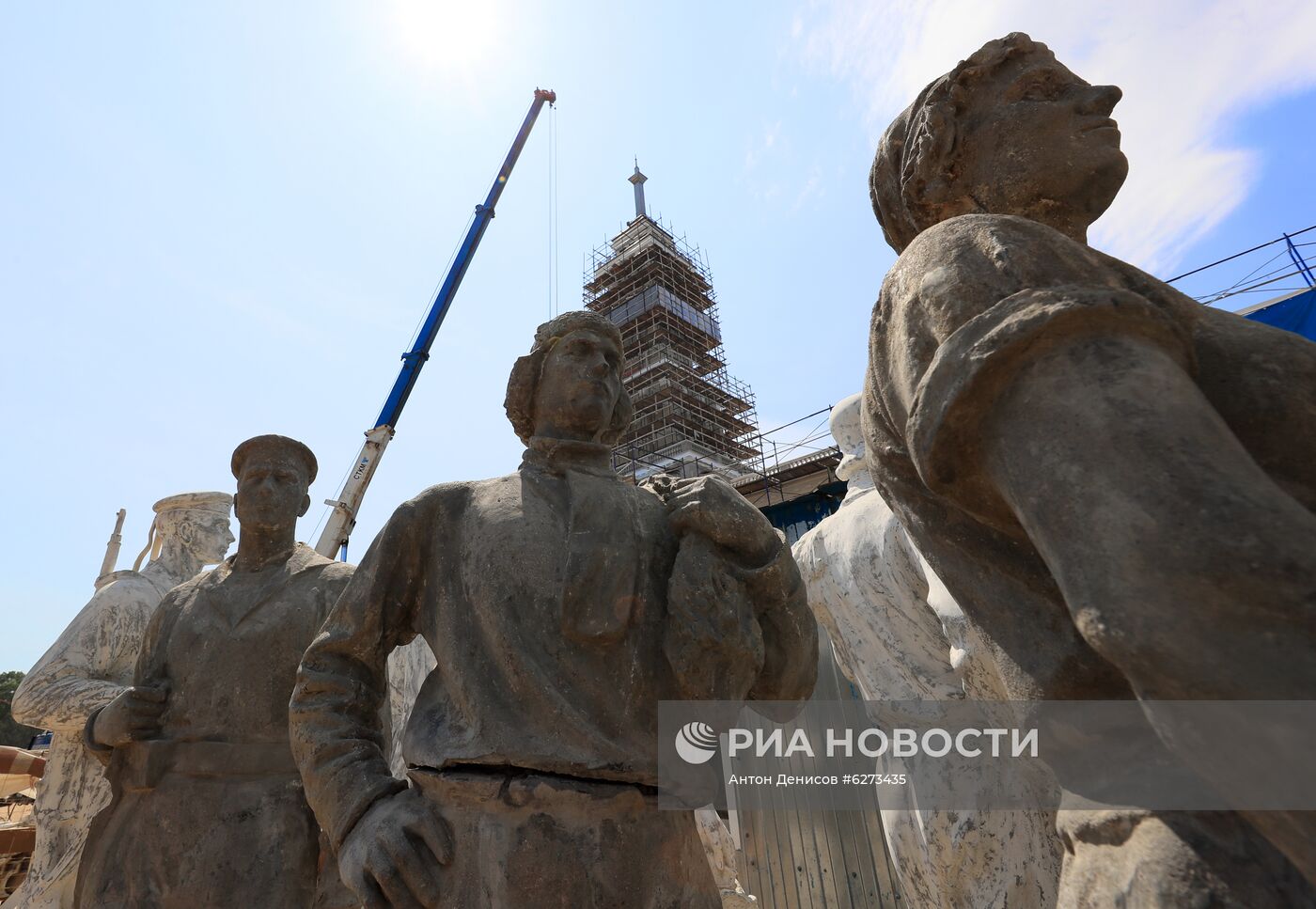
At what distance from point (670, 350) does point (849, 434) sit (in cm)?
2813

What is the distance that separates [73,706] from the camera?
12.1 feet

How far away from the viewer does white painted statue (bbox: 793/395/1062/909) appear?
254cm

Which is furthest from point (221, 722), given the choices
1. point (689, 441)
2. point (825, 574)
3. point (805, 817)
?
point (689, 441)

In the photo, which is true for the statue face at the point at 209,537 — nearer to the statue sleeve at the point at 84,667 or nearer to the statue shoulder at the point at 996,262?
the statue sleeve at the point at 84,667

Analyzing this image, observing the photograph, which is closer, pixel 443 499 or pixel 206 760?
pixel 443 499

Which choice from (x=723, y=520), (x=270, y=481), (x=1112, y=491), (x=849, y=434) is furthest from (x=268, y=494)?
(x=1112, y=491)

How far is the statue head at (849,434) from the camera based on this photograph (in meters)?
4.00

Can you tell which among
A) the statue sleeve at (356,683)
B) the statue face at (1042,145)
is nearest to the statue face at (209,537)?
the statue sleeve at (356,683)

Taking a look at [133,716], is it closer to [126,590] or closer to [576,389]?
[126,590]

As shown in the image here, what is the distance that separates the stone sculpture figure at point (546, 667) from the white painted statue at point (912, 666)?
81 cm

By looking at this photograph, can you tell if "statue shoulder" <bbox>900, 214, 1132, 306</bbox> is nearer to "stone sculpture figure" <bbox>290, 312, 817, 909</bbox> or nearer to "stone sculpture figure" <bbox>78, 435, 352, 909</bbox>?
"stone sculpture figure" <bbox>290, 312, 817, 909</bbox>

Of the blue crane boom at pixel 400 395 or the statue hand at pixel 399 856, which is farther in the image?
the blue crane boom at pixel 400 395

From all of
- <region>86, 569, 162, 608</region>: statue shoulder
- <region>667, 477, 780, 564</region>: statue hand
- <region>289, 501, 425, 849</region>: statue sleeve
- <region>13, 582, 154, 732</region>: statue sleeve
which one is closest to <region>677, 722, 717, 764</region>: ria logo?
<region>667, 477, 780, 564</region>: statue hand

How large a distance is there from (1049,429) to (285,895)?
2.76 m
